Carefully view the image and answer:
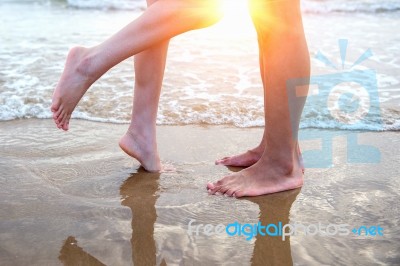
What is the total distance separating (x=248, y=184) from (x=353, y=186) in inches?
16.0

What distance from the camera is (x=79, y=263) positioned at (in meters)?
1.43

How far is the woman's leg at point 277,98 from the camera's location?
5.96ft

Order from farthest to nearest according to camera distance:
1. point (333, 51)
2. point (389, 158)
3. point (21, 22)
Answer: point (21, 22) → point (333, 51) → point (389, 158)

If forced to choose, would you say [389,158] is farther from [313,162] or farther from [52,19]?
[52,19]

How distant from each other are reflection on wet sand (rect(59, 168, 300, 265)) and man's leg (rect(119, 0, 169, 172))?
0.27 ft

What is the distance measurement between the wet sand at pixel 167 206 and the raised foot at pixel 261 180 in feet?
0.14

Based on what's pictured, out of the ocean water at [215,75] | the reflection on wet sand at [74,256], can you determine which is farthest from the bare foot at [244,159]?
the reflection on wet sand at [74,256]

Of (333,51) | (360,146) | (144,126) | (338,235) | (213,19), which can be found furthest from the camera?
(333,51)

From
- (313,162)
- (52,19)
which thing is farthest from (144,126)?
(52,19)

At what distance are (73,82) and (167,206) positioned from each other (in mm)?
544

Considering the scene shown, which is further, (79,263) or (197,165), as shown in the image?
(197,165)

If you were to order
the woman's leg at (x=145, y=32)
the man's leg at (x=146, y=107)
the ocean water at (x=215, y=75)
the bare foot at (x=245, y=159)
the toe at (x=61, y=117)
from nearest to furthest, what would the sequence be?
the woman's leg at (x=145, y=32) → the toe at (x=61, y=117) → the man's leg at (x=146, y=107) → the bare foot at (x=245, y=159) → the ocean water at (x=215, y=75)

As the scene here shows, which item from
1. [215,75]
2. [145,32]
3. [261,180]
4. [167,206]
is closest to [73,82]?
[145,32]

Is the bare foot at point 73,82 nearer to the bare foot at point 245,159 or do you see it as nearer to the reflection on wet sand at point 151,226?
the reflection on wet sand at point 151,226
